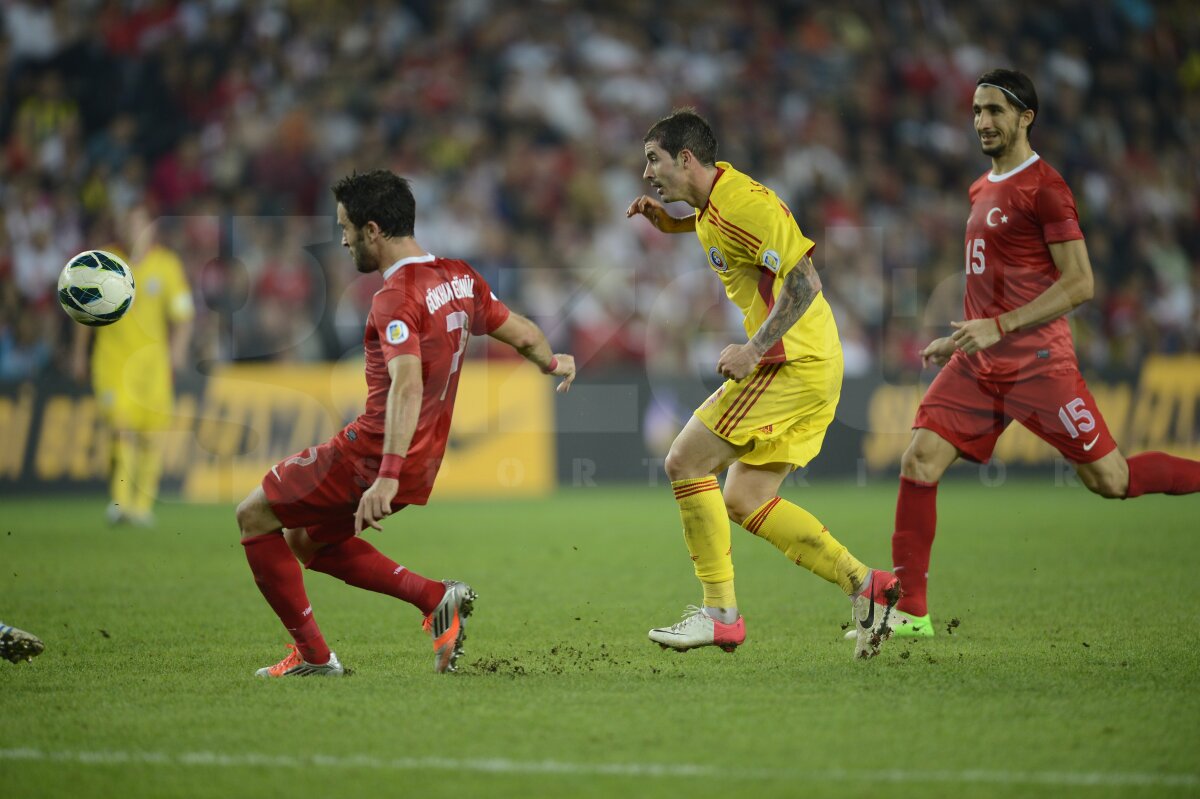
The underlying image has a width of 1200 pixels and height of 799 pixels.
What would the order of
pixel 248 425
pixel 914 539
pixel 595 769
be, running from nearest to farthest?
pixel 595 769 → pixel 914 539 → pixel 248 425

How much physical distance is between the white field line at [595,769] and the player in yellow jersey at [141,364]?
8.71m

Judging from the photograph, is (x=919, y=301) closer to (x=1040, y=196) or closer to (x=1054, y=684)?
(x=1040, y=196)

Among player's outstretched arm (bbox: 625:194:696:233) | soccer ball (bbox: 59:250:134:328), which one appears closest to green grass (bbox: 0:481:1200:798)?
soccer ball (bbox: 59:250:134:328)

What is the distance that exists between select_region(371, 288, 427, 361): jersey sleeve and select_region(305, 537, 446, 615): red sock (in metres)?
1.01

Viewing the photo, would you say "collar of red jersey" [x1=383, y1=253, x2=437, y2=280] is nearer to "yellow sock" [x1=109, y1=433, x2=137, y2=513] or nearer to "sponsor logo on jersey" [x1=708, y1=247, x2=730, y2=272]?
"sponsor logo on jersey" [x1=708, y1=247, x2=730, y2=272]

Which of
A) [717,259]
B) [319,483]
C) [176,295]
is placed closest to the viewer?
[319,483]

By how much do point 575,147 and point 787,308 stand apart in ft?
44.5

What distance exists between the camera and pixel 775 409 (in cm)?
645

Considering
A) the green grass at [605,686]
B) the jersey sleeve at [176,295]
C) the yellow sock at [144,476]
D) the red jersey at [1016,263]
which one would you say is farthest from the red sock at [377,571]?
the yellow sock at [144,476]

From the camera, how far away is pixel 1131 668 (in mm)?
6012

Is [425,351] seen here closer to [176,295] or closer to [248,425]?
[176,295]

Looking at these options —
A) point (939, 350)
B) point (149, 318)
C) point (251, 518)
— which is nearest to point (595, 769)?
point (251, 518)

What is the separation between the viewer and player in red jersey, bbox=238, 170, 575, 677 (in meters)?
5.68

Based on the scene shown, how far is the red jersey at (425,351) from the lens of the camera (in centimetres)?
580
